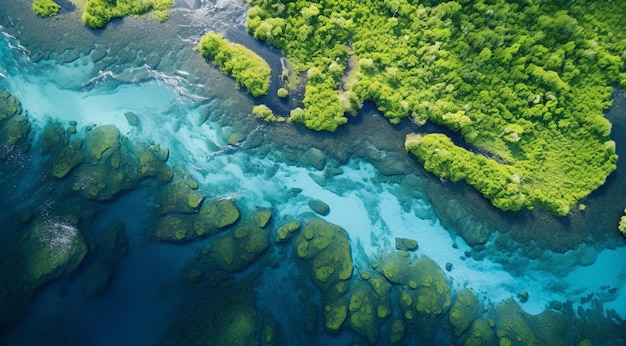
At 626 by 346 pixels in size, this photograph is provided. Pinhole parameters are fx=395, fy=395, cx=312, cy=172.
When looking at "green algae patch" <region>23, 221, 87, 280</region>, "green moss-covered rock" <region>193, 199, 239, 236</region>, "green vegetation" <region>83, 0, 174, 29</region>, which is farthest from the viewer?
"green vegetation" <region>83, 0, 174, 29</region>

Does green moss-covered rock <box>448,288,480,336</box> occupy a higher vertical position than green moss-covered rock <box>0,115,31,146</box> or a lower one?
lower

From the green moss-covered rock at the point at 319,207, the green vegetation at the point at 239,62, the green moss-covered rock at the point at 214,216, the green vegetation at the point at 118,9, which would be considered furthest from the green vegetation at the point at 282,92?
the green vegetation at the point at 118,9

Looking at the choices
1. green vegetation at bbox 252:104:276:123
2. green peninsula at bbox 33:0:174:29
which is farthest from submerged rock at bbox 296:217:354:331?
green peninsula at bbox 33:0:174:29

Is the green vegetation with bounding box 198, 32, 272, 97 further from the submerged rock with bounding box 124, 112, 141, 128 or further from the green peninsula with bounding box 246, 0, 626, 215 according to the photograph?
the submerged rock with bounding box 124, 112, 141, 128

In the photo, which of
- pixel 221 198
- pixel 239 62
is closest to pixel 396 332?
pixel 221 198

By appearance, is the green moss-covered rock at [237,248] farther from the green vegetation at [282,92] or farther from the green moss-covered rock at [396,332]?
the green moss-covered rock at [396,332]

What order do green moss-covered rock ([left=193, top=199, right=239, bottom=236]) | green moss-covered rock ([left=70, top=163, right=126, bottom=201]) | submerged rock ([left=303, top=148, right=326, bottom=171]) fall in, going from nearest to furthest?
green moss-covered rock ([left=70, top=163, right=126, bottom=201])
green moss-covered rock ([left=193, top=199, right=239, bottom=236])
submerged rock ([left=303, top=148, right=326, bottom=171])

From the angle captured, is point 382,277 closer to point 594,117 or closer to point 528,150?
point 528,150
